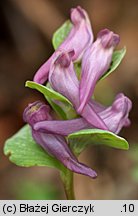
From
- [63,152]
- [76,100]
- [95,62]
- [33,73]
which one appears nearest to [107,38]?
[95,62]

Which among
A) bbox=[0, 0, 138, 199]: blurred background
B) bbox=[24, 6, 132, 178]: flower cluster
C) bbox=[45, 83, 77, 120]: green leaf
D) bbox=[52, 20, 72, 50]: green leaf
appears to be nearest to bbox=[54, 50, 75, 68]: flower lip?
bbox=[24, 6, 132, 178]: flower cluster

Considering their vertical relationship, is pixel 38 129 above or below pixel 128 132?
above

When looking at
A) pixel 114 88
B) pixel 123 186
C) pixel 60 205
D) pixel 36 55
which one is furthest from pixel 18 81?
pixel 60 205

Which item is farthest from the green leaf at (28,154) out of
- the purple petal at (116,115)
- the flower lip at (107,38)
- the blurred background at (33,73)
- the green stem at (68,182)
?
the blurred background at (33,73)

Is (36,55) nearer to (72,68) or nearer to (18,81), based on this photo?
(18,81)

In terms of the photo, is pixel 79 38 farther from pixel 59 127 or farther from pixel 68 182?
pixel 68 182

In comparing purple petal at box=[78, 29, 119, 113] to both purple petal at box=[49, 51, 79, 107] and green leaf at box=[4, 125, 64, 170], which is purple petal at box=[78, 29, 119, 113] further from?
green leaf at box=[4, 125, 64, 170]
